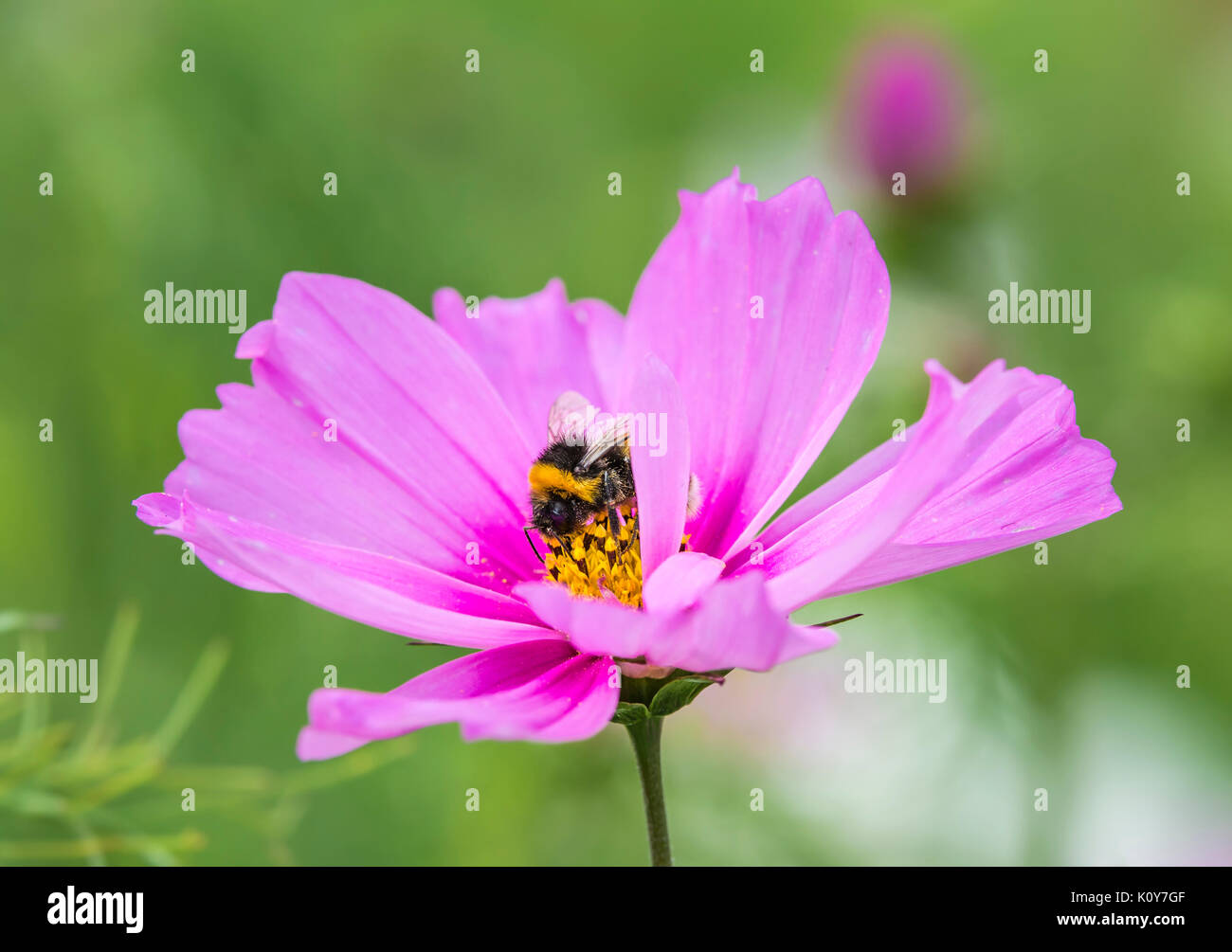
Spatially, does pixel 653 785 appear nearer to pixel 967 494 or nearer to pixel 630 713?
pixel 630 713

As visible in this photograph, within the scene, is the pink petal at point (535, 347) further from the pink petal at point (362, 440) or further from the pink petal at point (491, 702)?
the pink petal at point (491, 702)

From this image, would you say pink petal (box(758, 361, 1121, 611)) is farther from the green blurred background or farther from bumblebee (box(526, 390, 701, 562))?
the green blurred background

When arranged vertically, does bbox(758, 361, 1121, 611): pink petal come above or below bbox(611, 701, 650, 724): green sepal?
above

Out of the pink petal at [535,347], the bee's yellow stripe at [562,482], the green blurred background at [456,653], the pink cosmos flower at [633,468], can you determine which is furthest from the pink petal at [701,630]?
the green blurred background at [456,653]

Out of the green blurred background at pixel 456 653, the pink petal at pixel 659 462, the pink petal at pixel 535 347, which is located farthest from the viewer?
the green blurred background at pixel 456 653

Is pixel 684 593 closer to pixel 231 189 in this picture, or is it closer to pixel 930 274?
pixel 930 274

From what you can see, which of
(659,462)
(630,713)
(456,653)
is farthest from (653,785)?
(456,653)

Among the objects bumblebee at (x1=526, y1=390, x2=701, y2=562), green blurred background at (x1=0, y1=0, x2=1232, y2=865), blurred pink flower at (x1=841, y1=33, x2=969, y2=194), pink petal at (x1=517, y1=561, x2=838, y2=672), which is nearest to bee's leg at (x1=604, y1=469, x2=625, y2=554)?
bumblebee at (x1=526, y1=390, x2=701, y2=562)

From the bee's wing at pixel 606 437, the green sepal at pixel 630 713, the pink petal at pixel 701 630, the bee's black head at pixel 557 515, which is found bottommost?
the green sepal at pixel 630 713
